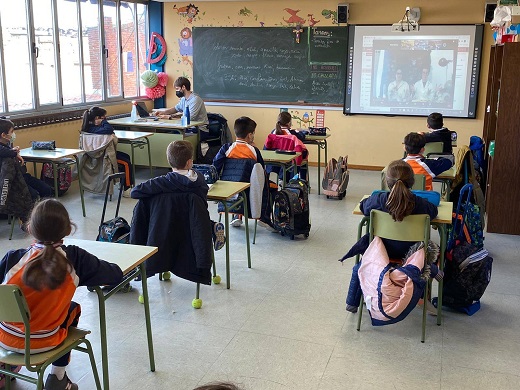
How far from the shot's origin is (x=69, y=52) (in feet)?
24.5

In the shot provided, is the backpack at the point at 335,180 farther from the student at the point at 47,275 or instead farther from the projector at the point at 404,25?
the student at the point at 47,275

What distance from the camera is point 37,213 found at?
224cm

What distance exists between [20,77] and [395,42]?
4936 mm

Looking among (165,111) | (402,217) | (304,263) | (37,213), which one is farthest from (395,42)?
(37,213)

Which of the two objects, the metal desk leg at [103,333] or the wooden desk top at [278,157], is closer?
the metal desk leg at [103,333]

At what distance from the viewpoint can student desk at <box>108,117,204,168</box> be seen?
762cm

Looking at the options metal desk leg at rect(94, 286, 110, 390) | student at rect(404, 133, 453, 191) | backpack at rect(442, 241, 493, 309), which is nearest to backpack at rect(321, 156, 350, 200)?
student at rect(404, 133, 453, 191)

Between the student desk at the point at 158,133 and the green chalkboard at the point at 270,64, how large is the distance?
137cm

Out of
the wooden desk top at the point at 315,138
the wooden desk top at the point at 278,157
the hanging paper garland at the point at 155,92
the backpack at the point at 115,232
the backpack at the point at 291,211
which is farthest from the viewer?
the hanging paper garland at the point at 155,92

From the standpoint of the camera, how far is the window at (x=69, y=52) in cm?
650

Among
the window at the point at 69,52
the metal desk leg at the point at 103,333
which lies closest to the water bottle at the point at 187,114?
the window at the point at 69,52

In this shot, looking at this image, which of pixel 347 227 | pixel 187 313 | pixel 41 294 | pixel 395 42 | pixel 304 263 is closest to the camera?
pixel 41 294

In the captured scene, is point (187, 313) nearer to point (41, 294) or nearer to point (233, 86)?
point (41, 294)

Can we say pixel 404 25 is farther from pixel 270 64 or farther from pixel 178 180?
pixel 178 180
